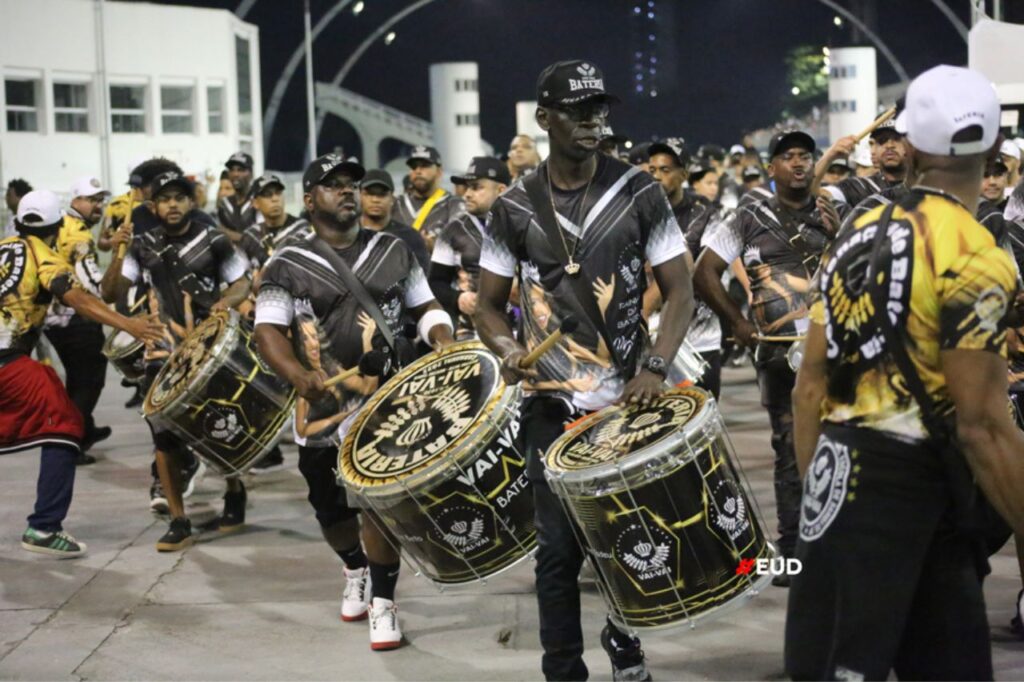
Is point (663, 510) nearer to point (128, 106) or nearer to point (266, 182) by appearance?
point (266, 182)

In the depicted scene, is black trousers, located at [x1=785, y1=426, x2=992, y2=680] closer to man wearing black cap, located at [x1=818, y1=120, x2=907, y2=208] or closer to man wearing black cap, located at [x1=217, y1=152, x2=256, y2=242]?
man wearing black cap, located at [x1=818, y1=120, x2=907, y2=208]

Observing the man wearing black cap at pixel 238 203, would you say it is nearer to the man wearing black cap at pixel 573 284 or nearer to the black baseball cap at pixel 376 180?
the black baseball cap at pixel 376 180

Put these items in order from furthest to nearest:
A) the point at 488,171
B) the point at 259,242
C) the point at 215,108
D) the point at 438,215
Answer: the point at 215,108, the point at 259,242, the point at 438,215, the point at 488,171

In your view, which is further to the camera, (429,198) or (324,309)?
(429,198)

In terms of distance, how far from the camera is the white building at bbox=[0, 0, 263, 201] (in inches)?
969

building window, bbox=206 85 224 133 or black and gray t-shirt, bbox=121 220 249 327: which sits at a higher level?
building window, bbox=206 85 224 133

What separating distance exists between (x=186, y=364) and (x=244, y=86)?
32.9 meters

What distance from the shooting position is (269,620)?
7172 millimetres

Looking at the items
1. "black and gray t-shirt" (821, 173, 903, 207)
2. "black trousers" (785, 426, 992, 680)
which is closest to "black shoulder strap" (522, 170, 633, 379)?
"black trousers" (785, 426, 992, 680)

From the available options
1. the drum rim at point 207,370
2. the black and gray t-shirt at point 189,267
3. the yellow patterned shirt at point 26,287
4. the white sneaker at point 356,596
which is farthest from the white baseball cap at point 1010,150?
the yellow patterned shirt at point 26,287

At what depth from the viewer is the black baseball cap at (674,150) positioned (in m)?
8.77

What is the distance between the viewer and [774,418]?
760 cm

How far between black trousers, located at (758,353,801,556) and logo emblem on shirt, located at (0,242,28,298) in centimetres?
421

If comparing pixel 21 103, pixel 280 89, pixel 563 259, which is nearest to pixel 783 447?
pixel 563 259
